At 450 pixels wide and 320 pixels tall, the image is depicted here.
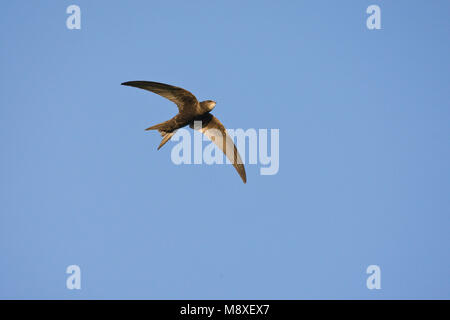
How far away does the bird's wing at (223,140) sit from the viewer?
775cm

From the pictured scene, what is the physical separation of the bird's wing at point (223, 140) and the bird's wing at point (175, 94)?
0.57 meters

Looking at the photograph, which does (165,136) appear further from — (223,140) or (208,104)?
(223,140)

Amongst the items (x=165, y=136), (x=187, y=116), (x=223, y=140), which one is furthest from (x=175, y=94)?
(x=223, y=140)

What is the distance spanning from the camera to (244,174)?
785cm

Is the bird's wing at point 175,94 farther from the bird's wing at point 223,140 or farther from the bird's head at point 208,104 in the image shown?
the bird's wing at point 223,140

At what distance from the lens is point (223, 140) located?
788 cm

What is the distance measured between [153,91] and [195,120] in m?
0.71

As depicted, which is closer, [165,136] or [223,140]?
[165,136]

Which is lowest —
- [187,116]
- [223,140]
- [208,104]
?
[223,140]

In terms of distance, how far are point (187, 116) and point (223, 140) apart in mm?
841

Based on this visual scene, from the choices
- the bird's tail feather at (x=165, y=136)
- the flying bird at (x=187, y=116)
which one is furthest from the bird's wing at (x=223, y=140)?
the bird's tail feather at (x=165, y=136)
